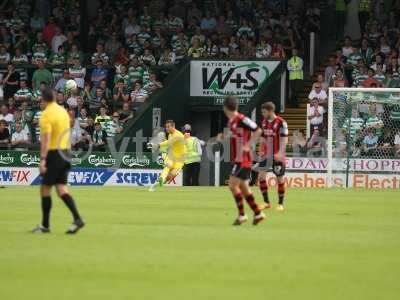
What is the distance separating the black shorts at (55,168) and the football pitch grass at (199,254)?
0.80 m

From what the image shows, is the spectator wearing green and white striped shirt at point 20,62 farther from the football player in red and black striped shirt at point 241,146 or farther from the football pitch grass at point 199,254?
the football player in red and black striped shirt at point 241,146

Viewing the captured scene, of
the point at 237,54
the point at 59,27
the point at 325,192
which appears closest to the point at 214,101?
the point at 237,54

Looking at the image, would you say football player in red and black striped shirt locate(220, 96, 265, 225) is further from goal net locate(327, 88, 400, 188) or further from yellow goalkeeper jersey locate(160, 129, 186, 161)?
goal net locate(327, 88, 400, 188)

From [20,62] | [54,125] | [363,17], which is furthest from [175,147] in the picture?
[54,125]

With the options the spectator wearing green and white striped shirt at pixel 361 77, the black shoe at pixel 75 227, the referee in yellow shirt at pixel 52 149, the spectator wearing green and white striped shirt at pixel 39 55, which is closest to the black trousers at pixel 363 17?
the spectator wearing green and white striped shirt at pixel 361 77

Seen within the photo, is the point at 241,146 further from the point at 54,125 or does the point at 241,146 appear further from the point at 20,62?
the point at 20,62

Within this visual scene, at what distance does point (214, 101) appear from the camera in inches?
1375

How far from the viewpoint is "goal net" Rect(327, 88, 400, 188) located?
98.5 ft

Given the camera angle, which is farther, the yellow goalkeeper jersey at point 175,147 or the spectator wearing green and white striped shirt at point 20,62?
the spectator wearing green and white striped shirt at point 20,62

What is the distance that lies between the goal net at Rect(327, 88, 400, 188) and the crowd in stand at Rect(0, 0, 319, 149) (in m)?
4.09

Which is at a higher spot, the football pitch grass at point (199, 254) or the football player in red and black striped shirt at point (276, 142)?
the football player in red and black striped shirt at point (276, 142)

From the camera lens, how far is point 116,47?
117 ft

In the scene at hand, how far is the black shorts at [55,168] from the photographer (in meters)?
14.8

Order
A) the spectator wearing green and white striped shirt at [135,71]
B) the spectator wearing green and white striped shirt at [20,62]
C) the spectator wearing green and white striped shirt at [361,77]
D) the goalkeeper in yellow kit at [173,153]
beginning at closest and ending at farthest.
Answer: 1. the goalkeeper in yellow kit at [173,153]
2. the spectator wearing green and white striped shirt at [361,77]
3. the spectator wearing green and white striped shirt at [135,71]
4. the spectator wearing green and white striped shirt at [20,62]
